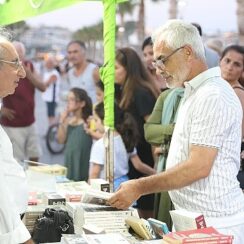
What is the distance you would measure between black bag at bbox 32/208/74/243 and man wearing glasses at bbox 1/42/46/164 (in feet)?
11.4

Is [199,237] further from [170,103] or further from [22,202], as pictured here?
[170,103]

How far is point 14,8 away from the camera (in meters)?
3.86

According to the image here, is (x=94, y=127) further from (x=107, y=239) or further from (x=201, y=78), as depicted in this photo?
(x=107, y=239)

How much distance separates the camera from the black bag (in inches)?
93.1

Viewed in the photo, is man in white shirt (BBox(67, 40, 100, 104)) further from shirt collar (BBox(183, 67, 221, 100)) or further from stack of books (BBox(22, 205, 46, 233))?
shirt collar (BBox(183, 67, 221, 100))

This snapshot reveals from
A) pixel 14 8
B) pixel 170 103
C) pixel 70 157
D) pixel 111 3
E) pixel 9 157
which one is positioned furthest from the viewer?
pixel 70 157

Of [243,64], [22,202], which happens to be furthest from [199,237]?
[243,64]

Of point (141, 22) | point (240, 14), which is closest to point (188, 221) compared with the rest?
point (240, 14)

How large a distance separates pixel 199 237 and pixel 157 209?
1.62 meters

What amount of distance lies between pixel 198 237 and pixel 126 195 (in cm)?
55

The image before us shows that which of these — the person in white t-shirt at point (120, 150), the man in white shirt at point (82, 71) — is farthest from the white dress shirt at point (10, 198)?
the man in white shirt at point (82, 71)

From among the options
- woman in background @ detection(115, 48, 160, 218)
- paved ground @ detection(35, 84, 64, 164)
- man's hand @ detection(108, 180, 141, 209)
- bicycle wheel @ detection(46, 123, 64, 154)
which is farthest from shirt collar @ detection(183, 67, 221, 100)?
bicycle wheel @ detection(46, 123, 64, 154)

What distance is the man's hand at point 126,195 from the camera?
2227 mm

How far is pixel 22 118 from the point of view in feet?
19.2
